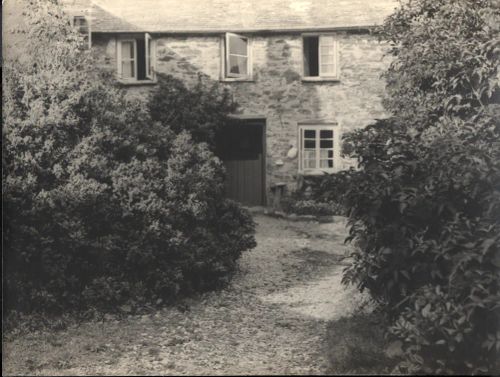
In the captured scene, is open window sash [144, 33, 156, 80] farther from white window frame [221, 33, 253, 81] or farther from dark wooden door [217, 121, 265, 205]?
dark wooden door [217, 121, 265, 205]

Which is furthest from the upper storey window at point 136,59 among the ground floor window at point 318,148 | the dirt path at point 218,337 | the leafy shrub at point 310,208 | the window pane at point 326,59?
the dirt path at point 218,337

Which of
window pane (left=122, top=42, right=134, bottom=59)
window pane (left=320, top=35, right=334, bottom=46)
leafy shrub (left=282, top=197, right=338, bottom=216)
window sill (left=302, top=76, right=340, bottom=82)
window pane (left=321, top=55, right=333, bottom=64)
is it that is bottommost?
leafy shrub (left=282, top=197, right=338, bottom=216)

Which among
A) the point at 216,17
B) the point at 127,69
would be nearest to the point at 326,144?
the point at 216,17

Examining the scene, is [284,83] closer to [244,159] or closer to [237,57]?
[237,57]

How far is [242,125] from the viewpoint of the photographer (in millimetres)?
16500

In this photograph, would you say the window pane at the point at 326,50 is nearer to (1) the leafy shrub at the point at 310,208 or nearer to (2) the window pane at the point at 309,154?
(2) the window pane at the point at 309,154

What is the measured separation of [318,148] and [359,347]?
428 inches

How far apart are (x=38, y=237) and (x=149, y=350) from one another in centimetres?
193

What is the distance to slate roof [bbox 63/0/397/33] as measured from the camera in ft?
49.9

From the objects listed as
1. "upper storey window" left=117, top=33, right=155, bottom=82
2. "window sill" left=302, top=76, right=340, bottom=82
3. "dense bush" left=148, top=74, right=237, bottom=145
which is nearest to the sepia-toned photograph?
"dense bush" left=148, top=74, right=237, bottom=145

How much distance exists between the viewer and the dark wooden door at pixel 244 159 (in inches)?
639

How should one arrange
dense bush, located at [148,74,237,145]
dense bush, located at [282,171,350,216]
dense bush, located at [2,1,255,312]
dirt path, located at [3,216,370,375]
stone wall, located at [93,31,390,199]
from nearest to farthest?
dirt path, located at [3,216,370,375]
dense bush, located at [2,1,255,312]
dense bush, located at [282,171,350,216]
dense bush, located at [148,74,237,145]
stone wall, located at [93,31,390,199]

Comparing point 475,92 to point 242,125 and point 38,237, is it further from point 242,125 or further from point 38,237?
point 242,125

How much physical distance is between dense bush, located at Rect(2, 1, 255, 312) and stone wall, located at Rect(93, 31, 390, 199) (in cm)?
798
